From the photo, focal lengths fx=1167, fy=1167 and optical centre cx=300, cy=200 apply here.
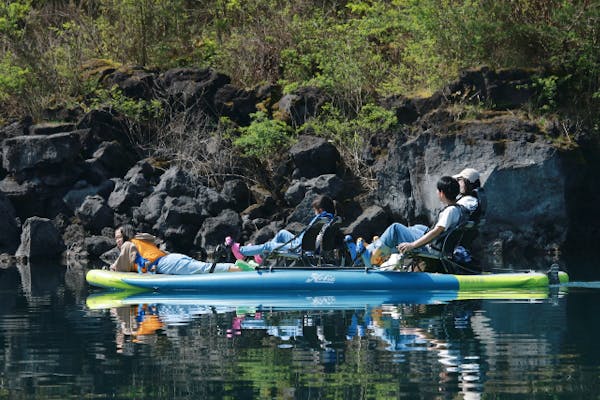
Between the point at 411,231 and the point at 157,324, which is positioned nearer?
the point at 157,324

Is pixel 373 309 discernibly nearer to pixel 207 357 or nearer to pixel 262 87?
pixel 207 357

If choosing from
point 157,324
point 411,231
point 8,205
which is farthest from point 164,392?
point 8,205

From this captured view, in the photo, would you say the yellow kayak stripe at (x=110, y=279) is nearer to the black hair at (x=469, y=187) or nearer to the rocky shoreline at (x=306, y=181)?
the black hair at (x=469, y=187)

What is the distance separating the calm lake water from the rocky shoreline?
6.93 metres

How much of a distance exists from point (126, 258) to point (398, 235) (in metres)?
3.99

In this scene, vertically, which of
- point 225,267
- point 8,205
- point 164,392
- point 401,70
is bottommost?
point 164,392

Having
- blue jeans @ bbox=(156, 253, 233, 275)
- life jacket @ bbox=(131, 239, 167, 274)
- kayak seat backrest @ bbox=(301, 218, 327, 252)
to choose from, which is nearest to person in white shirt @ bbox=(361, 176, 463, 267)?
kayak seat backrest @ bbox=(301, 218, 327, 252)

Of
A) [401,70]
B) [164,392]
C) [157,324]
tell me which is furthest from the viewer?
[401,70]

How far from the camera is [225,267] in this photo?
51.7 feet

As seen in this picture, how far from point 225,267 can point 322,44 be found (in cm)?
1302

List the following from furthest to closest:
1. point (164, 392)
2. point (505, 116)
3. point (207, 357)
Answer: point (505, 116) < point (207, 357) < point (164, 392)

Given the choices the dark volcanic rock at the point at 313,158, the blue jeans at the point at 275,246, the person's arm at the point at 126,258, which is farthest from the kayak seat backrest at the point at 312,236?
the dark volcanic rock at the point at 313,158

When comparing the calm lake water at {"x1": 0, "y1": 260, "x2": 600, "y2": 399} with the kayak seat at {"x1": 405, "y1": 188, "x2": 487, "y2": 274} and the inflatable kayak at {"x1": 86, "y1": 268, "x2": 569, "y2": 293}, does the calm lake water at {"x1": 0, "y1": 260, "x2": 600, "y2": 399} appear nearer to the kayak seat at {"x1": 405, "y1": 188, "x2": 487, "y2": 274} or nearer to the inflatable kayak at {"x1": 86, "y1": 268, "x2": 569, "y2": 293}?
the inflatable kayak at {"x1": 86, "y1": 268, "x2": 569, "y2": 293}

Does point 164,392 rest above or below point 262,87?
below
